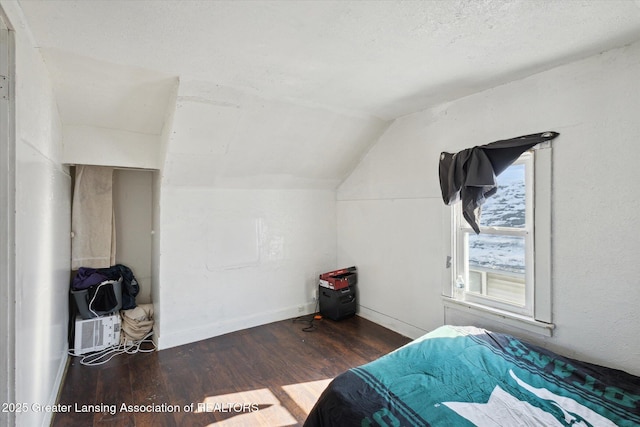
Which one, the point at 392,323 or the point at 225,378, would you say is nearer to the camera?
the point at 225,378

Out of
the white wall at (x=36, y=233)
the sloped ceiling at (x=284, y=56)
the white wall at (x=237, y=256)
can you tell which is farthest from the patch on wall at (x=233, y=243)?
the white wall at (x=36, y=233)

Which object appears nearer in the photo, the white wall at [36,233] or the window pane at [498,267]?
the white wall at [36,233]

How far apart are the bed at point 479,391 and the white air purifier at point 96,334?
2.34 metres

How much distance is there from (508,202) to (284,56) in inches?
78.6

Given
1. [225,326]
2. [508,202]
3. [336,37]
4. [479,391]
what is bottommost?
[225,326]

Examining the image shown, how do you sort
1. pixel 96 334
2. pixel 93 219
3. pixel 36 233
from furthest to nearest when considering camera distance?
1. pixel 93 219
2. pixel 96 334
3. pixel 36 233

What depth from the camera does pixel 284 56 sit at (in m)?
1.91

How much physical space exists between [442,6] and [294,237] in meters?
2.83

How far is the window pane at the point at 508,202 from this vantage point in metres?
2.34

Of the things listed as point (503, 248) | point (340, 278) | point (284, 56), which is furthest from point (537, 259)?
point (284, 56)

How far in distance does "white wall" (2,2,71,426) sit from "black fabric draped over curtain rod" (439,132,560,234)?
2.69m

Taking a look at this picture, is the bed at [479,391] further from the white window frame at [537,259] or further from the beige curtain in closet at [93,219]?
the beige curtain in closet at [93,219]

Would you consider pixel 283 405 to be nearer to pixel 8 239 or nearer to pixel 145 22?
pixel 8 239

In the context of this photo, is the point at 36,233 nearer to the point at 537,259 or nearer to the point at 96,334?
the point at 96,334
